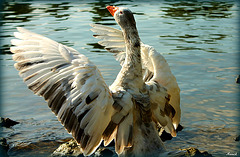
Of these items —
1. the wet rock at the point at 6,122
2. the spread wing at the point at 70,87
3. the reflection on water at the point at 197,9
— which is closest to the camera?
the spread wing at the point at 70,87

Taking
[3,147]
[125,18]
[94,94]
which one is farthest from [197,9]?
[94,94]

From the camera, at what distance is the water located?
6.25 meters

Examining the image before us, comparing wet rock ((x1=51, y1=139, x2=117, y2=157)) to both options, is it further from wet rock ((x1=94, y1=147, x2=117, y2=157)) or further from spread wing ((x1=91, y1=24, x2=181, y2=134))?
spread wing ((x1=91, y1=24, x2=181, y2=134))

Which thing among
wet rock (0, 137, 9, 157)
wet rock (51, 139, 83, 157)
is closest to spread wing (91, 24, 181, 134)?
wet rock (51, 139, 83, 157)

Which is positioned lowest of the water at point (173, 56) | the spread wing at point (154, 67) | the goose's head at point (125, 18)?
the water at point (173, 56)

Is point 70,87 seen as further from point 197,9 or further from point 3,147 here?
point 197,9

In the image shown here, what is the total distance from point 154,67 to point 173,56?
4878mm

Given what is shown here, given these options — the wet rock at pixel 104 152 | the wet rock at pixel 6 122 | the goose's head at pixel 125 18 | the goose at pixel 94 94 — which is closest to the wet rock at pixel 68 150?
the wet rock at pixel 104 152

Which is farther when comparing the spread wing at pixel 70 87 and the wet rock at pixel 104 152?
the wet rock at pixel 104 152

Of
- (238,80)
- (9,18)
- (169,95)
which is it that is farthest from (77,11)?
(169,95)

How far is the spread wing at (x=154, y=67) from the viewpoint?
17.7 feet

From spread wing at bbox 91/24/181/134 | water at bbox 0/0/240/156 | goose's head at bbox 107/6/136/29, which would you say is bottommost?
water at bbox 0/0/240/156

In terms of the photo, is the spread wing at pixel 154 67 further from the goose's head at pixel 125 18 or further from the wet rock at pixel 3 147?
the wet rock at pixel 3 147

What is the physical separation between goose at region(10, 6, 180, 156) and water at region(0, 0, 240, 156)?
40.7 inches
